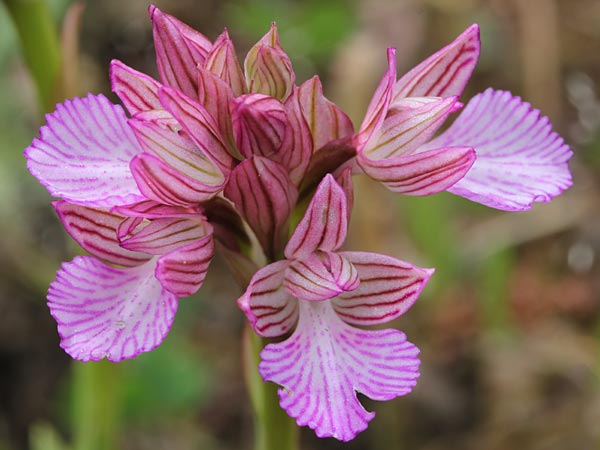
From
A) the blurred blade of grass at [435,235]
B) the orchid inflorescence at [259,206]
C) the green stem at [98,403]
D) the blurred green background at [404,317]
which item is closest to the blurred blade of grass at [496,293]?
the blurred green background at [404,317]

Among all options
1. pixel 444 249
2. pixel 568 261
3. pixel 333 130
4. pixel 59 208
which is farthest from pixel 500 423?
pixel 59 208

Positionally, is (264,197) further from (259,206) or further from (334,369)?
(334,369)

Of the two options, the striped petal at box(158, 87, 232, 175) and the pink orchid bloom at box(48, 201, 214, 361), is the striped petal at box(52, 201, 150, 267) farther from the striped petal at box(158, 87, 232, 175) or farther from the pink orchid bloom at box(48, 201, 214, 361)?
the striped petal at box(158, 87, 232, 175)

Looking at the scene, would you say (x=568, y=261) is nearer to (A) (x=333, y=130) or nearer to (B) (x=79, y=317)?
(A) (x=333, y=130)

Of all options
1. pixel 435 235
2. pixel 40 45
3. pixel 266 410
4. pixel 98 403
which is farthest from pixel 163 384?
pixel 266 410

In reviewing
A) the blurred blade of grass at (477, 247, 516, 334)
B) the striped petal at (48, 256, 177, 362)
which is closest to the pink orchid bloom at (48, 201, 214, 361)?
the striped petal at (48, 256, 177, 362)

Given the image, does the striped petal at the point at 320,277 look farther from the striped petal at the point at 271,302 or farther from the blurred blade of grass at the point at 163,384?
the blurred blade of grass at the point at 163,384
